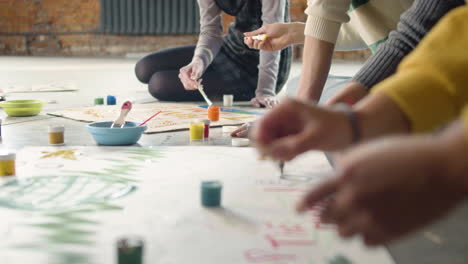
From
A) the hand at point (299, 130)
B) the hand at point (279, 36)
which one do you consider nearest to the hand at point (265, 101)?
the hand at point (279, 36)

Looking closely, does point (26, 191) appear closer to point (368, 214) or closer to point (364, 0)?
point (368, 214)

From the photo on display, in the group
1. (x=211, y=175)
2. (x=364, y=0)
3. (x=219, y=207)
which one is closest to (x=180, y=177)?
(x=211, y=175)

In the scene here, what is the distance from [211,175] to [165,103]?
56.6 inches

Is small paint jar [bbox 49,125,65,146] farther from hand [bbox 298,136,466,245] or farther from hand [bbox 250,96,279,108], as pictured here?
hand [bbox 298,136,466,245]

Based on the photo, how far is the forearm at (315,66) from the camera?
1.26 meters

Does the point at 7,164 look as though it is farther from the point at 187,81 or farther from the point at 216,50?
the point at 216,50

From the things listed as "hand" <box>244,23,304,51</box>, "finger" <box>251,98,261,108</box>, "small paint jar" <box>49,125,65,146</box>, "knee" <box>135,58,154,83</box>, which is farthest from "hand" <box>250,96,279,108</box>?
"small paint jar" <box>49,125,65,146</box>

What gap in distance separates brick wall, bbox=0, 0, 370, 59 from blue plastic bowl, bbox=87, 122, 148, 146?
5253 mm

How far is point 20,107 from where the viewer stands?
80.4 inches

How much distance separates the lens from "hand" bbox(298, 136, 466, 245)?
370mm

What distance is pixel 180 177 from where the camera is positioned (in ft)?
3.62

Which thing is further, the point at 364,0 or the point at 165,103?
the point at 165,103

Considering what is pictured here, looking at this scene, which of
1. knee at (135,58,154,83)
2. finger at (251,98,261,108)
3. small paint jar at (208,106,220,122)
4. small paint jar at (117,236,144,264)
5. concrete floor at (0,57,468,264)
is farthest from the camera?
knee at (135,58,154,83)

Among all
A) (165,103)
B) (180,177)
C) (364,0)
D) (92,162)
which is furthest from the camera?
(165,103)
